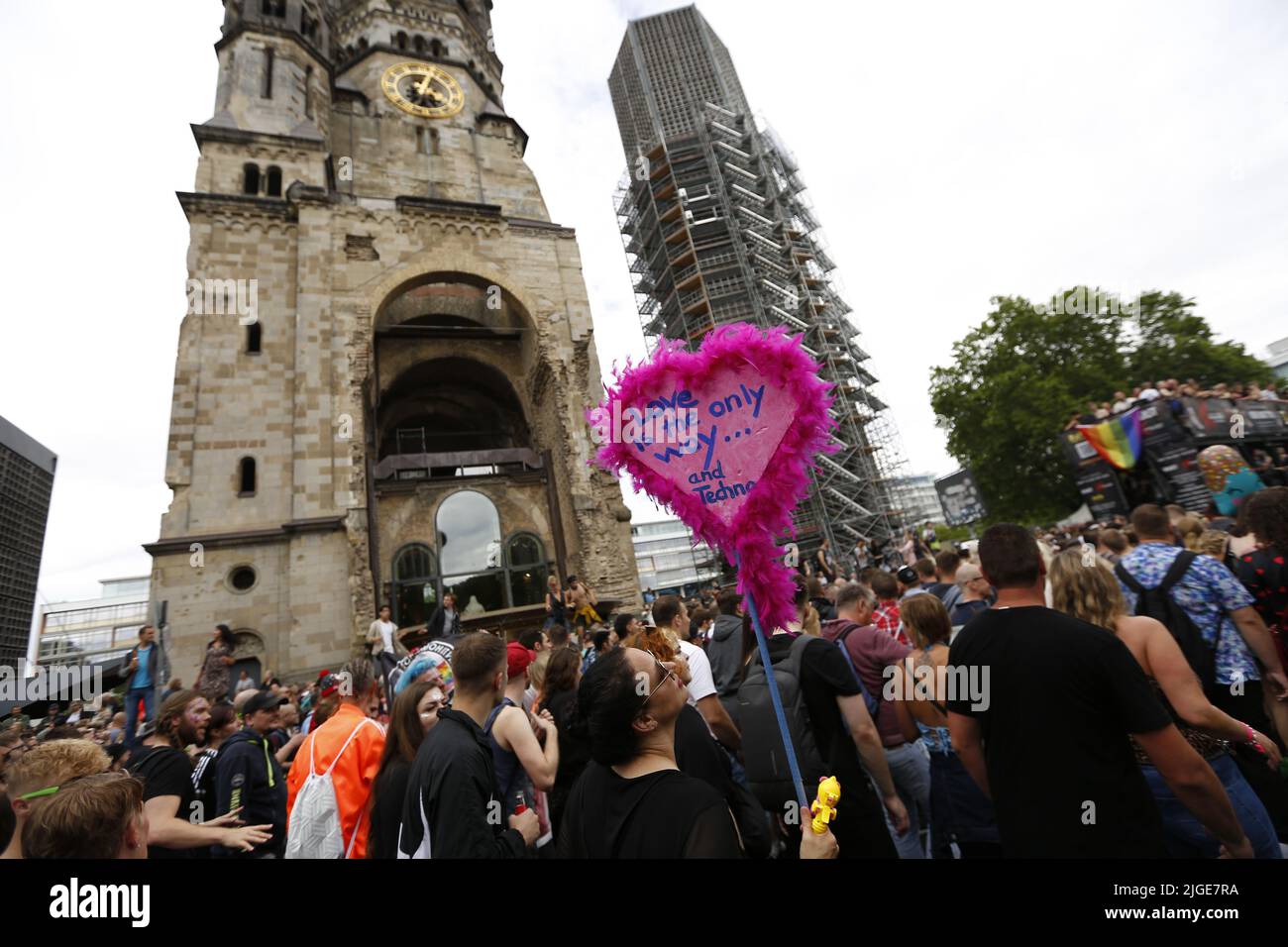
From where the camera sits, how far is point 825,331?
125 feet

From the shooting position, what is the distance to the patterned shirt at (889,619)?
535cm

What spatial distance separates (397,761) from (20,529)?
21.1 ft

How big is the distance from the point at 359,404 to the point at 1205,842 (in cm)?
1874

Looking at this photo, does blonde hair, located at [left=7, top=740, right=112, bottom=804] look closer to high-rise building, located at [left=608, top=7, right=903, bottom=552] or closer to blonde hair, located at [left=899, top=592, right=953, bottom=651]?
blonde hair, located at [left=899, top=592, right=953, bottom=651]

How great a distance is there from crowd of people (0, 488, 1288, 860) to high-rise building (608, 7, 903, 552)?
96.8ft

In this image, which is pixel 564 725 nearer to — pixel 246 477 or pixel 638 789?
pixel 638 789

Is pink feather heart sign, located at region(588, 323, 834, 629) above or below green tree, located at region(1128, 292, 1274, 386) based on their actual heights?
below

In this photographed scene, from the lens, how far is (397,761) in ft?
9.83

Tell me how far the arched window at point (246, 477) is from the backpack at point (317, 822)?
52.1 feet

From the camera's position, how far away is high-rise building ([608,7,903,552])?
114 ft

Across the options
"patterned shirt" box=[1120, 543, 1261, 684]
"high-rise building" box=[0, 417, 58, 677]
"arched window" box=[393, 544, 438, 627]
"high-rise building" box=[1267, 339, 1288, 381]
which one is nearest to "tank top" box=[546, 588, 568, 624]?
"arched window" box=[393, 544, 438, 627]

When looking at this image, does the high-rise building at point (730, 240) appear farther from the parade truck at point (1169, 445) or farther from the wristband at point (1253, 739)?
the wristband at point (1253, 739)
